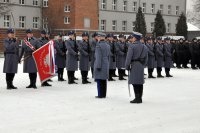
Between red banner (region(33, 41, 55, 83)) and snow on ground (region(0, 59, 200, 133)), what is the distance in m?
0.55

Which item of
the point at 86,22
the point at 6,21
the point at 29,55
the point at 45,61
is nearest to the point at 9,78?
the point at 29,55

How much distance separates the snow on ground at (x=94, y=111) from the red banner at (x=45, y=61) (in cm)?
55

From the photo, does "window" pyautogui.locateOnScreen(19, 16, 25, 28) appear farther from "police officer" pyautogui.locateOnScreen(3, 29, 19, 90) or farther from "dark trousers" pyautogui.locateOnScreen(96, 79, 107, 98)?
"dark trousers" pyautogui.locateOnScreen(96, 79, 107, 98)

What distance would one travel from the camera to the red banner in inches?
622

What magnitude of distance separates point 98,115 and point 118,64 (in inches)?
387

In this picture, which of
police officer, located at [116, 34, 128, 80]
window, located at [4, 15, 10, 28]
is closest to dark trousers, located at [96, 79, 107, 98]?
police officer, located at [116, 34, 128, 80]

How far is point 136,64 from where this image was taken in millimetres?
12469

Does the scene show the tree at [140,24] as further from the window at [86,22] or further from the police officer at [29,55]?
the police officer at [29,55]

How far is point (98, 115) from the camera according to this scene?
410 inches

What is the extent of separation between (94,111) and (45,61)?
18.1ft

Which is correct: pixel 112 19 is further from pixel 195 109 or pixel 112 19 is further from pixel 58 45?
pixel 195 109

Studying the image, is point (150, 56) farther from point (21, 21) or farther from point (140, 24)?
point (140, 24)

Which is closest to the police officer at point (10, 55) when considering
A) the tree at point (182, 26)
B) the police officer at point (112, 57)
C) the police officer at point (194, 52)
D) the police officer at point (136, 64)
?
the police officer at point (136, 64)

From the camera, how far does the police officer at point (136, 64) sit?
12391 mm
